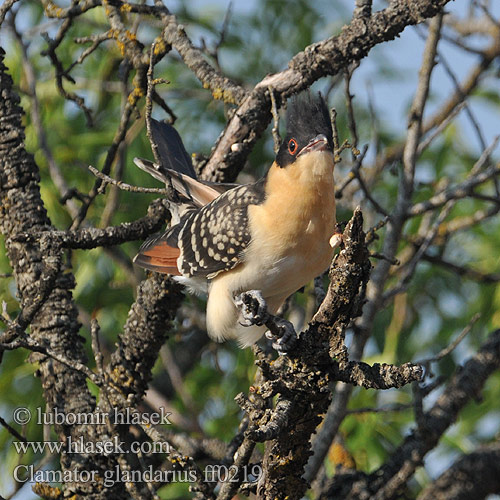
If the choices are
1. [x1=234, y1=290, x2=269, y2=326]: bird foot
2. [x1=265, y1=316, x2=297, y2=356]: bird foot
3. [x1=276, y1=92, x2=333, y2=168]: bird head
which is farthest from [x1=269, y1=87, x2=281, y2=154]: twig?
[x1=265, y1=316, x2=297, y2=356]: bird foot

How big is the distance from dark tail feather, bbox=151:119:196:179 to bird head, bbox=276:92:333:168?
81 cm

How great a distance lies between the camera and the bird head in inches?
130

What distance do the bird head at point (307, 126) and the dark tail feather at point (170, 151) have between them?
0.81 m

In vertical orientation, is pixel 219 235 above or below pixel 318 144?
below

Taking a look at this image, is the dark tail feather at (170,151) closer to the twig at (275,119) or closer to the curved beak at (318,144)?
the twig at (275,119)

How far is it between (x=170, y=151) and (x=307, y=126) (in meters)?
1.03

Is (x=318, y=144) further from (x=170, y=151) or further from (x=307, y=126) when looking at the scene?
(x=170, y=151)

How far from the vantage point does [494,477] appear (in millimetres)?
4637

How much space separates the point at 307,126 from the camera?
11.0 ft

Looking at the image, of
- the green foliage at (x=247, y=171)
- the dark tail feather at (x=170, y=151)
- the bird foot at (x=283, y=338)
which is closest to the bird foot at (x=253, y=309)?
the bird foot at (x=283, y=338)

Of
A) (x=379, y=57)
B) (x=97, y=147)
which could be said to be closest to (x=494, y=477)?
(x=97, y=147)

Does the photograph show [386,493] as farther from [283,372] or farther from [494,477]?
[283,372]

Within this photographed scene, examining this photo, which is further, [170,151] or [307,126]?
[170,151]

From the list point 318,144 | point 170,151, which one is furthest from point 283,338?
point 170,151
